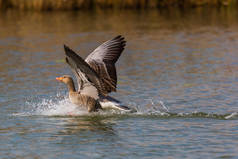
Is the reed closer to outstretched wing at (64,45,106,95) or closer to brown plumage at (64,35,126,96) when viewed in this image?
brown plumage at (64,35,126,96)

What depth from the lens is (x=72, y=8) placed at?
32156 mm

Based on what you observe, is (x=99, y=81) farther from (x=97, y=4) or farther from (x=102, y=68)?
(x=97, y=4)

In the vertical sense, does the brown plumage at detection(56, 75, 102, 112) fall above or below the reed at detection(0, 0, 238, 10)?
below

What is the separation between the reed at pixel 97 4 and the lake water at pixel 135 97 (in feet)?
22.4

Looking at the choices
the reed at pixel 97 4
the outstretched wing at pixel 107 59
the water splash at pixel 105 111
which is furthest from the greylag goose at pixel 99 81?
the reed at pixel 97 4

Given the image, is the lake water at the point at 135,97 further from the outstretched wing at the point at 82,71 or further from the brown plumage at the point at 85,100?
the outstretched wing at the point at 82,71

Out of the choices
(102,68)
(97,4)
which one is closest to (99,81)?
(102,68)

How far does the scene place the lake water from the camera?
8422 mm

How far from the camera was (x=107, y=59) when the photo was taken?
10867 mm

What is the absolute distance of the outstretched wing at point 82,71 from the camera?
929cm

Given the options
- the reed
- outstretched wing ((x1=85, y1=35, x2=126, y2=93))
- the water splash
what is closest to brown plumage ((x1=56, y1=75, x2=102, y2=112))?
the water splash

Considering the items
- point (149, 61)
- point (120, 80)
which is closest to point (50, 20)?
point (149, 61)

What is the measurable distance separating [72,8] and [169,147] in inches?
970

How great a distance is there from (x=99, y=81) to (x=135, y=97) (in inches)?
74.6
